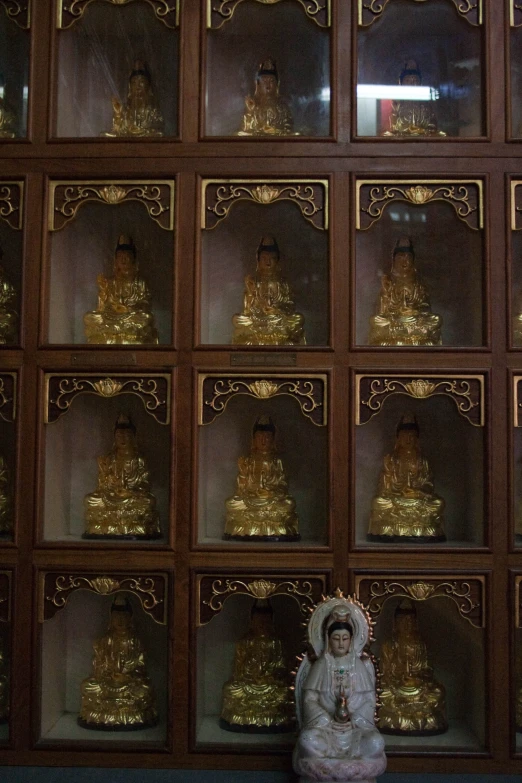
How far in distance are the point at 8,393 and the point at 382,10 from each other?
1.90 metres

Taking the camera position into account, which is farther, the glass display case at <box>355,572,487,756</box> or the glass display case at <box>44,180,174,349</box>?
the glass display case at <box>44,180,174,349</box>

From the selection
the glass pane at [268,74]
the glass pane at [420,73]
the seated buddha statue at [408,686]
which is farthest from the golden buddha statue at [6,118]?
the seated buddha statue at [408,686]

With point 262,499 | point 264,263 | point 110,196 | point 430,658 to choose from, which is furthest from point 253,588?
point 110,196

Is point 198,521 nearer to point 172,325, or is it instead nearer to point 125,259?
point 172,325

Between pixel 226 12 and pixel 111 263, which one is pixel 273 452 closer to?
pixel 111 263

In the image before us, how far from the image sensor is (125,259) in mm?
3324

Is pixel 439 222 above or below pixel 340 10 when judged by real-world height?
below

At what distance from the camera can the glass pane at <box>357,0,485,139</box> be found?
317 centimetres

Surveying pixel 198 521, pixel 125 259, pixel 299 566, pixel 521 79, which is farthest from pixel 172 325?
pixel 521 79

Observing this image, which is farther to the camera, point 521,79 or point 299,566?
point 521,79

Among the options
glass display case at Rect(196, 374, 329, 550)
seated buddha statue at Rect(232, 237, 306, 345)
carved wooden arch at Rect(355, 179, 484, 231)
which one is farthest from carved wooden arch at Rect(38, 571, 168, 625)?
carved wooden arch at Rect(355, 179, 484, 231)

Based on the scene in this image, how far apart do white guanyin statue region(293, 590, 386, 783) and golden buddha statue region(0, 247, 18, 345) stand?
4.86 feet

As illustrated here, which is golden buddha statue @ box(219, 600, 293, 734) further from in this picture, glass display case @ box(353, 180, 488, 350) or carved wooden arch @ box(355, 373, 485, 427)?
glass display case @ box(353, 180, 488, 350)

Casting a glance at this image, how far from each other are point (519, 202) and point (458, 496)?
107cm
